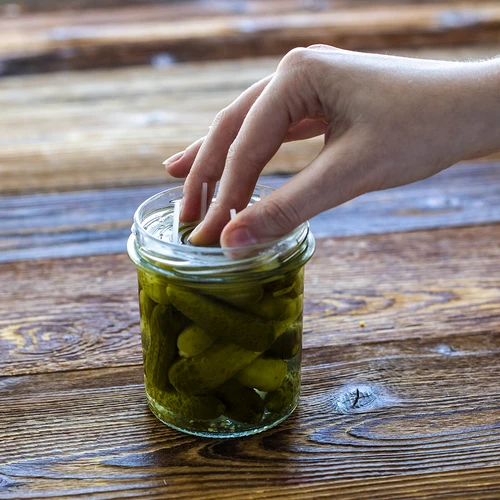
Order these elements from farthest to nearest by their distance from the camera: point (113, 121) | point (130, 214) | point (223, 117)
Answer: point (113, 121) < point (130, 214) < point (223, 117)

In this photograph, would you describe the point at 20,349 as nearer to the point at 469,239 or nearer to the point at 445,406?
the point at 445,406

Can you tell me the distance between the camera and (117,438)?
0.83m

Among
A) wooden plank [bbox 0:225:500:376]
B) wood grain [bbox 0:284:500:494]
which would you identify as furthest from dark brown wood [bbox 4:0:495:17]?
wood grain [bbox 0:284:500:494]


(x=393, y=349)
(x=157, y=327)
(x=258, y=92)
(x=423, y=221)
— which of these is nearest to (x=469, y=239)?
(x=423, y=221)

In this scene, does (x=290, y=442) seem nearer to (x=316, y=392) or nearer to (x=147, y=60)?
(x=316, y=392)

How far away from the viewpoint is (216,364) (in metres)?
0.76

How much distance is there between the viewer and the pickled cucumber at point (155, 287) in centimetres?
78

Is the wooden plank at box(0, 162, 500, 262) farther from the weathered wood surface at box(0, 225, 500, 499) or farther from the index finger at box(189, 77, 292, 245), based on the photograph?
the index finger at box(189, 77, 292, 245)

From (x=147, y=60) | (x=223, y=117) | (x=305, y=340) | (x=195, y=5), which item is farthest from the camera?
(x=195, y=5)

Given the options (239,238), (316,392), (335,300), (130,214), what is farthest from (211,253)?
(130,214)

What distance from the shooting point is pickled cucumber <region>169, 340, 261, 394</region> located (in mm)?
758

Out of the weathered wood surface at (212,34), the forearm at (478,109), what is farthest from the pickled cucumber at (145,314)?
the weathered wood surface at (212,34)

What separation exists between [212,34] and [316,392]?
1.47 meters

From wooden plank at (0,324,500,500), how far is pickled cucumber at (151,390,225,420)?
4 centimetres
